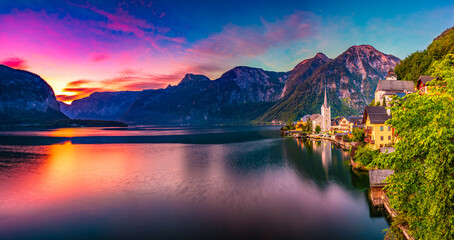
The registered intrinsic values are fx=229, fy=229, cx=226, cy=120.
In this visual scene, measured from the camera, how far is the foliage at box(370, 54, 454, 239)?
13031 millimetres

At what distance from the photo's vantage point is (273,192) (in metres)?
38.0

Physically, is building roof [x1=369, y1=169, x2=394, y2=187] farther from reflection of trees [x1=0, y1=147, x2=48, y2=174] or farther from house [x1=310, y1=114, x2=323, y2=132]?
house [x1=310, y1=114, x2=323, y2=132]

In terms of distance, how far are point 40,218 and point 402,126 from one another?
3926cm

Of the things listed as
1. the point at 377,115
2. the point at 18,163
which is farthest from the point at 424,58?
the point at 18,163

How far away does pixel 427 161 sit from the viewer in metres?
13.4

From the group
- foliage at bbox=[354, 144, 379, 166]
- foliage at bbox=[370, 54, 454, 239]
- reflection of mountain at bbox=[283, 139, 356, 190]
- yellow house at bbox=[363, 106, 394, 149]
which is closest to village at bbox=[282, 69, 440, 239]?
yellow house at bbox=[363, 106, 394, 149]

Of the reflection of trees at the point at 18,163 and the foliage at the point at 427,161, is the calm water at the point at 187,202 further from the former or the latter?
the foliage at the point at 427,161

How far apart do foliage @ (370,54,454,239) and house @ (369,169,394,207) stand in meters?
13.4

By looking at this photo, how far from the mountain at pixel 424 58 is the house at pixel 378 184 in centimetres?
6646

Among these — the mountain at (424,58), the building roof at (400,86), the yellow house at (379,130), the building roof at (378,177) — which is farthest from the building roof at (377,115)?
the building roof at (400,86)

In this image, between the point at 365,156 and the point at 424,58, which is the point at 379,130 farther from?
the point at 424,58

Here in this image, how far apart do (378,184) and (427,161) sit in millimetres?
17536

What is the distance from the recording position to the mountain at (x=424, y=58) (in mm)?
86125

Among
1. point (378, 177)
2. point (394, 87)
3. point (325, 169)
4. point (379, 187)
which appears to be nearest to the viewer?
point (378, 177)
